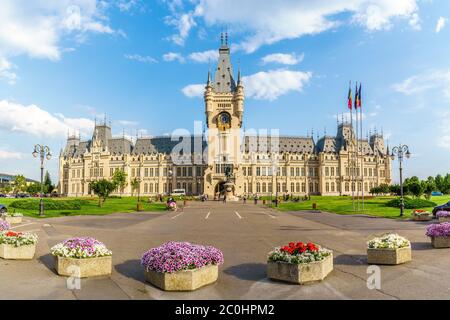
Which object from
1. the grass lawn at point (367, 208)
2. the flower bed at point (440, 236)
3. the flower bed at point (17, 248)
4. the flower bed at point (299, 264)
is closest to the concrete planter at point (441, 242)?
the flower bed at point (440, 236)

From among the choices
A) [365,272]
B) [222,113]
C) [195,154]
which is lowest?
[365,272]

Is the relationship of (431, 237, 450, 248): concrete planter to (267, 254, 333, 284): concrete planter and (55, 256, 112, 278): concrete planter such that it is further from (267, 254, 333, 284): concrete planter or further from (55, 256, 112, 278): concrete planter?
(55, 256, 112, 278): concrete planter

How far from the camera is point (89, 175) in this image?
136 meters

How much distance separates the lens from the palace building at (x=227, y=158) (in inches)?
4759

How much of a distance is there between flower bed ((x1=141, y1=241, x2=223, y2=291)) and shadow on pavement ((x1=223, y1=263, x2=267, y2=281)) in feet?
3.89

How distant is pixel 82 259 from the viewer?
11414mm

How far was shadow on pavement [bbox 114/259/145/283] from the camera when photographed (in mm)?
11625

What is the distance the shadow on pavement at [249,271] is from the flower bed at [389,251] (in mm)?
4071
